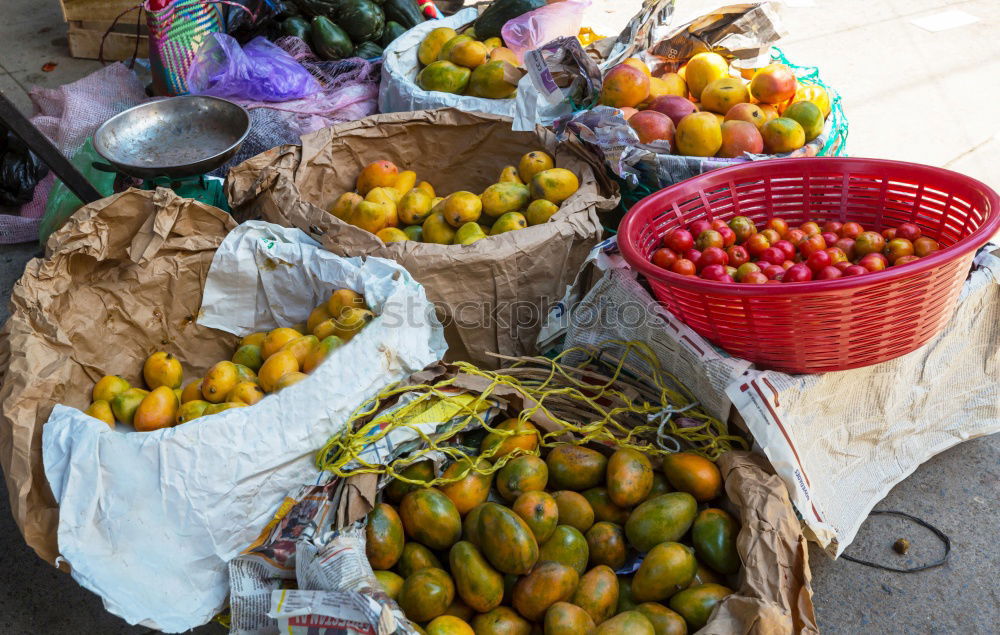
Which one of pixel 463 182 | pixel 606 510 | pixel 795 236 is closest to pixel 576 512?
pixel 606 510

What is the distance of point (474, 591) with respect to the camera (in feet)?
4.95

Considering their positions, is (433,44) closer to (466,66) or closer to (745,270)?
(466,66)

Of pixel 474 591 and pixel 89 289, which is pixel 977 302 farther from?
pixel 89 289

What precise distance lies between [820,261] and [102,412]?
1.89m

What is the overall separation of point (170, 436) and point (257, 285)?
78cm

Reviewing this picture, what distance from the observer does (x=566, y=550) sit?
1590 mm

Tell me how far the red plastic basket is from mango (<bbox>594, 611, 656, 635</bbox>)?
72 centimetres

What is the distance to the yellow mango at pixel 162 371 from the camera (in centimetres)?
210

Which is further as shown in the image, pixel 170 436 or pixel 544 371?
pixel 544 371

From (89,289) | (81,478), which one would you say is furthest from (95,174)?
(81,478)

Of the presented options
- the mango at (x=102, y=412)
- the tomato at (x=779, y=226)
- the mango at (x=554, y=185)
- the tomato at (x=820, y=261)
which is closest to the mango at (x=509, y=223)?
the mango at (x=554, y=185)

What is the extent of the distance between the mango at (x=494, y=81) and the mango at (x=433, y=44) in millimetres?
349

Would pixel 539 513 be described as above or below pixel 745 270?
below

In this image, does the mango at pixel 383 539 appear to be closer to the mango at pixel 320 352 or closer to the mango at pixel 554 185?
the mango at pixel 320 352
